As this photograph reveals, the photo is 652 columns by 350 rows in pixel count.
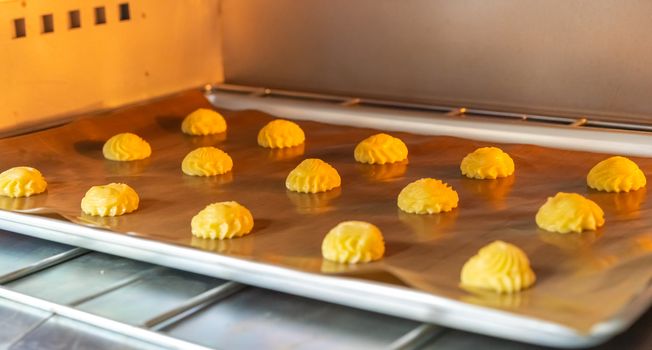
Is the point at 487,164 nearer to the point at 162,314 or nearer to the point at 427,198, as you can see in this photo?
the point at 427,198

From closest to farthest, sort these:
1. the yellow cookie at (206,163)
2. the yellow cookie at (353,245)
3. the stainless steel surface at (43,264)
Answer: the yellow cookie at (353,245), the stainless steel surface at (43,264), the yellow cookie at (206,163)

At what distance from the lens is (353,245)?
1788 mm

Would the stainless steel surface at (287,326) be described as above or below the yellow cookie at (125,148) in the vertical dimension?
below

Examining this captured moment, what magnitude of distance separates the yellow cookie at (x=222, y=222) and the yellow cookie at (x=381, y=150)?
21.6 inches

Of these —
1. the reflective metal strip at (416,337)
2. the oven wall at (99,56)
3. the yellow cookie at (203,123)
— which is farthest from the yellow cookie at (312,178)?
the oven wall at (99,56)

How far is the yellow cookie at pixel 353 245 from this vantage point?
179 cm

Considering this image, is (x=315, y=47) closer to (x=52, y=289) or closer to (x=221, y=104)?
(x=221, y=104)

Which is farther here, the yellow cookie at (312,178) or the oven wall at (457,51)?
the oven wall at (457,51)

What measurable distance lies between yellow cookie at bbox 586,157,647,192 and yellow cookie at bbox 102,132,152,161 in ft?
3.67

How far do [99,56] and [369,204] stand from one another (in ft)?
3.69

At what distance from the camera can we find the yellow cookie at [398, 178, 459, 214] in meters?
2.08

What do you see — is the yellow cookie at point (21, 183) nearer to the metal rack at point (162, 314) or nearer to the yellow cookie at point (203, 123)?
the metal rack at point (162, 314)

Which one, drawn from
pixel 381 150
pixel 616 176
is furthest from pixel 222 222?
pixel 616 176

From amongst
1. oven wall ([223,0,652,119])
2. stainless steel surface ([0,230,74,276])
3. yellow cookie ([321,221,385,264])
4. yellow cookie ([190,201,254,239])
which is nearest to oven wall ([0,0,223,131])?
oven wall ([223,0,652,119])
